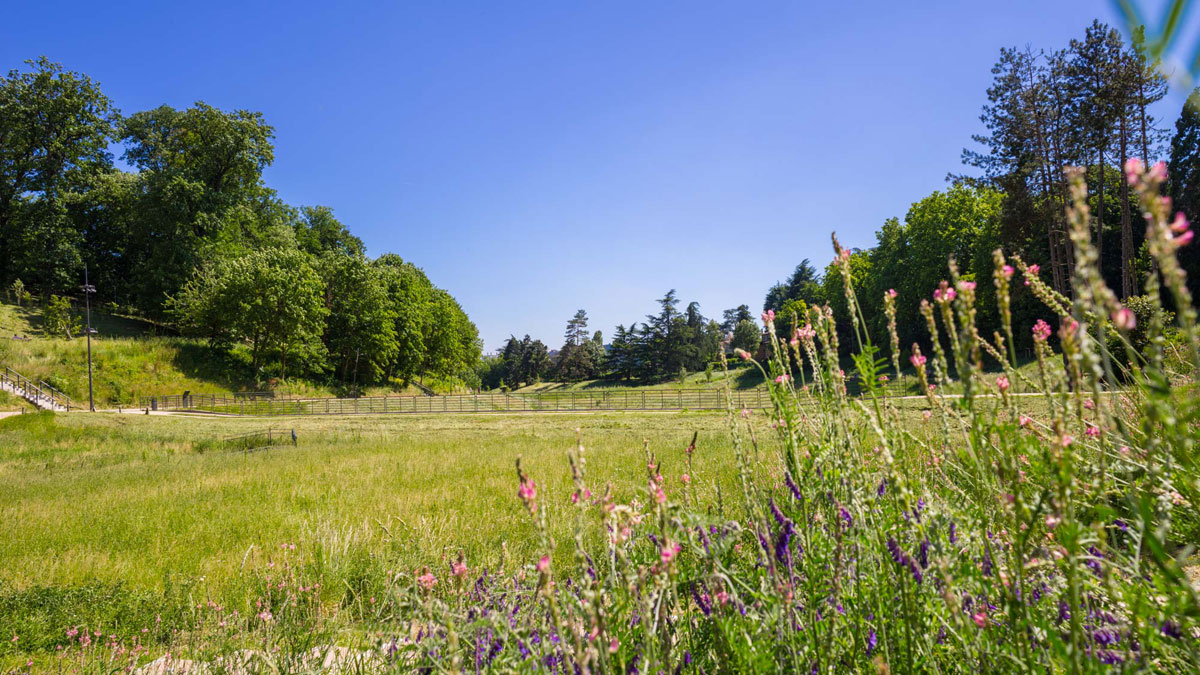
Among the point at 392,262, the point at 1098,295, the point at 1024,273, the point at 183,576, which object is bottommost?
the point at 183,576

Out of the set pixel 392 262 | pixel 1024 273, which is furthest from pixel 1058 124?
pixel 392 262

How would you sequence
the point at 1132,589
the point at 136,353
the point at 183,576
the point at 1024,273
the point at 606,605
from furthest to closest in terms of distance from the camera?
the point at 136,353 < the point at 183,576 < the point at 606,605 < the point at 1024,273 < the point at 1132,589

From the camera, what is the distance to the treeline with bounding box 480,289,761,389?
244ft

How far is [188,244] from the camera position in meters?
42.0

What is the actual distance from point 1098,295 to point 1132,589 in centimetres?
117

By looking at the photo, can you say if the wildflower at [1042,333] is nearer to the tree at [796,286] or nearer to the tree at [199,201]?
the tree at [199,201]

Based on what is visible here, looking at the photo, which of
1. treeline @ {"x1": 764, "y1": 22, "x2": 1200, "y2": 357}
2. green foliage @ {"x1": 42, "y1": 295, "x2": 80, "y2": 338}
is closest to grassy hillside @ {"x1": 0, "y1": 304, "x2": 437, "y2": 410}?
green foliage @ {"x1": 42, "y1": 295, "x2": 80, "y2": 338}

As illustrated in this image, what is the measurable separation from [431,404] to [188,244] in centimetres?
2362

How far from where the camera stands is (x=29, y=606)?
430 centimetres

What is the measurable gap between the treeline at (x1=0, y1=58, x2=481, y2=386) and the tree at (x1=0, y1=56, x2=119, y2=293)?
84 millimetres

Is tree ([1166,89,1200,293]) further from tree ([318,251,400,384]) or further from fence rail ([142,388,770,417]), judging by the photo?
tree ([318,251,400,384])

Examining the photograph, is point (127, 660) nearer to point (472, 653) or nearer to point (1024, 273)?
point (472, 653)

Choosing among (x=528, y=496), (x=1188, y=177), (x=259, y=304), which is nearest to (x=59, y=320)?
(x=259, y=304)

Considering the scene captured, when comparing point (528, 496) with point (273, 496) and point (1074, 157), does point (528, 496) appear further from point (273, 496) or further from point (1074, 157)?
point (1074, 157)
